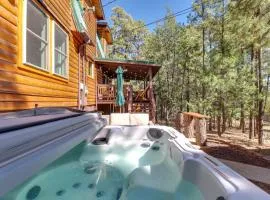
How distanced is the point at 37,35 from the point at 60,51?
57.3 inches

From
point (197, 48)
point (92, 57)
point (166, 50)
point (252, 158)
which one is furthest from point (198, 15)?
point (252, 158)

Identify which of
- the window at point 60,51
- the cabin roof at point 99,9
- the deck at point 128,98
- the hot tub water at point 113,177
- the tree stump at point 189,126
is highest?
the cabin roof at point 99,9

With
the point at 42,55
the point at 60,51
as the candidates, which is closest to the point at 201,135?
the point at 60,51

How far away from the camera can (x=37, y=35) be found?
17.7 ft

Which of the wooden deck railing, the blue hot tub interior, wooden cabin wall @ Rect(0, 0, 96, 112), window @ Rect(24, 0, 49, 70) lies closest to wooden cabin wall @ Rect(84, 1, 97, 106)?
the wooden deck railing

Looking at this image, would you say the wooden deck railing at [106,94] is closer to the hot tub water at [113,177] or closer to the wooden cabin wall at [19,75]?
the wooden cabin wall at [19,75]

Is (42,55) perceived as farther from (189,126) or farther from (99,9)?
(99,9)

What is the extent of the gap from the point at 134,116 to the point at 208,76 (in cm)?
499

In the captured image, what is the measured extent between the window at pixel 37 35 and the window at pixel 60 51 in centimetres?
34

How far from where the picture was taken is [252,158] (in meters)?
5.85

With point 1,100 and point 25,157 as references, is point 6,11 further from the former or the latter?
point 25,157

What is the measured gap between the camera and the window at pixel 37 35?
5.31 metres

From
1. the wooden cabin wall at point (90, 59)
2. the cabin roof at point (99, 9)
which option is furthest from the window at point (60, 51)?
the cabin roof at point (99, 9)

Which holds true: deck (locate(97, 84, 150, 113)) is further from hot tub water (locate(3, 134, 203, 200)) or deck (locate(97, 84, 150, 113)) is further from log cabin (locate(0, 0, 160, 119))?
hot tub water (locate(3, 134, 203, 200))
